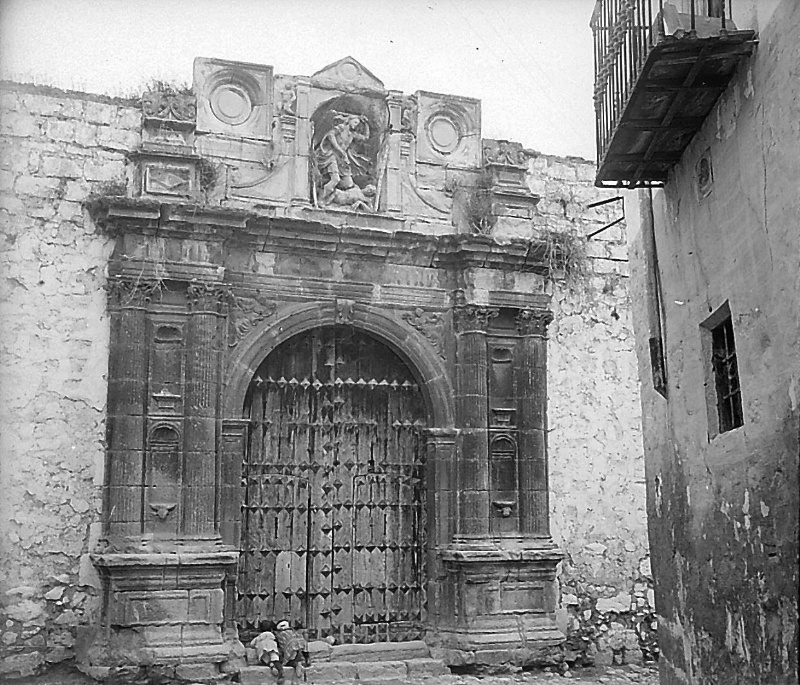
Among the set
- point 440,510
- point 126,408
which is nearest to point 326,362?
point 440,510

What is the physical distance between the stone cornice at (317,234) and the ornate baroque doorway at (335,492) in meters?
0.78

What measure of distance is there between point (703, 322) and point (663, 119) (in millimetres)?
1168

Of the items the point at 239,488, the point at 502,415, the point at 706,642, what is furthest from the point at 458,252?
the point at 706,642

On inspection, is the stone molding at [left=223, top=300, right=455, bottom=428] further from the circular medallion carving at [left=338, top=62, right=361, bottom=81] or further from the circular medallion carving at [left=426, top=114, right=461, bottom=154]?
the circular medallion carving at [left=338, top=62, right=361, bottom=81]

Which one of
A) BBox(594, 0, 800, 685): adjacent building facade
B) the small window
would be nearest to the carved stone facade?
BBox(594, 0, 800, 685): adjacent building facade

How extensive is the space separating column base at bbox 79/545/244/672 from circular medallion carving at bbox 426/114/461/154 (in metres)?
4.17

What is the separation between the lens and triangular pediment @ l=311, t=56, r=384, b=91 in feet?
31.2

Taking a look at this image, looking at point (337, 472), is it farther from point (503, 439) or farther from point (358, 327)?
point (503, 439)

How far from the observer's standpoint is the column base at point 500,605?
29.4 feet

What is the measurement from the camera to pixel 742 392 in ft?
17.8

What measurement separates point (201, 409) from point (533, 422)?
116 inches

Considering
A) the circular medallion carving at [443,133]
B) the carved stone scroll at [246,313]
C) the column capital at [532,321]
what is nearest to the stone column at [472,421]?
the column capital at [532,321]

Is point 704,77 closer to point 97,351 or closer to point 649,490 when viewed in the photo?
point 649,490

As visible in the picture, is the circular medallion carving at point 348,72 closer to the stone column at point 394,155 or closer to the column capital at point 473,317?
the stone column at point 394,155
